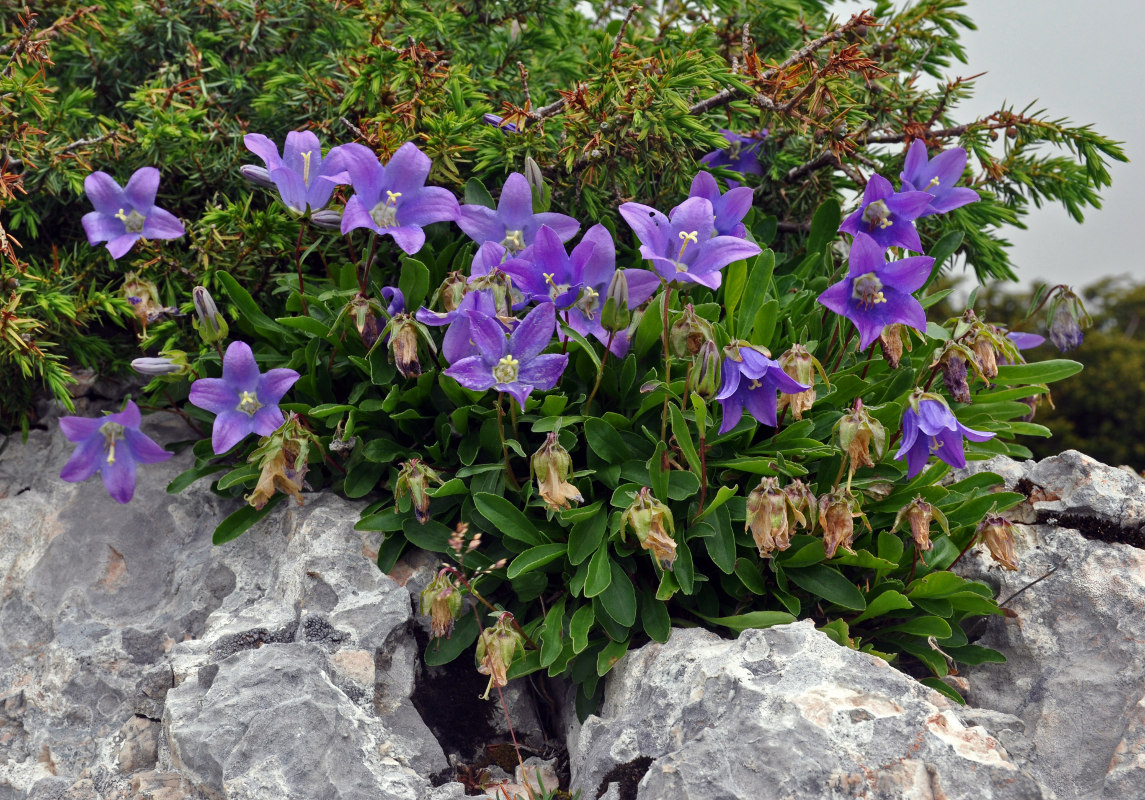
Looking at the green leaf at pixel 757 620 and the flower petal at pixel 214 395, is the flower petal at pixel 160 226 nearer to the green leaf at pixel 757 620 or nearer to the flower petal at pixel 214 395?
the flower petal at pixel 214 395

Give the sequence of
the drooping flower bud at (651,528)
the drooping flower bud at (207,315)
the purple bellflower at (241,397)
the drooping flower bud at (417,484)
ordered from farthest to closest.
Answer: the drooping flower bud at (207,315), the purple bellflower at (241,397), the drooping flower bud at (417,484), the drooping flower bud at (651,528)

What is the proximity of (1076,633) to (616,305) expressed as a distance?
180 centimetres

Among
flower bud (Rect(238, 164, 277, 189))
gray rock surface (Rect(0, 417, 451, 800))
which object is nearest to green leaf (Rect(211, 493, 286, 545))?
gray rock surface (Rect(0, 417, 451, 800))

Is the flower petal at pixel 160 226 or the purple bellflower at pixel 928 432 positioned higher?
the purple bellflower at pixel 928 432

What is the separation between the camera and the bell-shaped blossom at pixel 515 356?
8.11 ft

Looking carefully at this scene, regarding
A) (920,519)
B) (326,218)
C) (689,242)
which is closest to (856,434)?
(920,519)

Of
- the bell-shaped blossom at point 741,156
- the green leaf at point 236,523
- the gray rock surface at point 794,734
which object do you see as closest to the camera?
the gray rock surface at point 794,734

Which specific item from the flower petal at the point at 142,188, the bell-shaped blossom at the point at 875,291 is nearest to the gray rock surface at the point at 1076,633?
the bell-shaped blossom at the point at 875,291

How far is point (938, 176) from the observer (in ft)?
10.3

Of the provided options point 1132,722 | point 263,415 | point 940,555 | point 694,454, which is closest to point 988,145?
point 940,555

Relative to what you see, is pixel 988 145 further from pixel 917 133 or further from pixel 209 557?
pixel 209 557

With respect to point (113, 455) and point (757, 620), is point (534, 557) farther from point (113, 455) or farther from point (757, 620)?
point (113, 455)

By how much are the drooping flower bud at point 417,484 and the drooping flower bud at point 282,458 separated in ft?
0.97

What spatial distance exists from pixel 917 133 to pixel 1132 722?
221 centimetres
